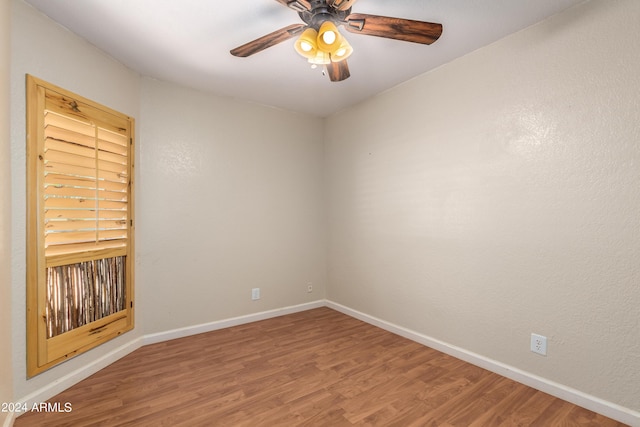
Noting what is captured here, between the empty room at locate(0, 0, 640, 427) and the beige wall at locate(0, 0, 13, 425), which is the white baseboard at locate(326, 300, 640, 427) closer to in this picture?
the empty room at locate(0, 0, 640, 427)

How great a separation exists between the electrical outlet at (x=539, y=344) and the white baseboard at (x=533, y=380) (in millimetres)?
181

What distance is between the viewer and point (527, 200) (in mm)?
2105

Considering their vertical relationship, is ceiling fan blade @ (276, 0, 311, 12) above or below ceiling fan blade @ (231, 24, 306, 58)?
above

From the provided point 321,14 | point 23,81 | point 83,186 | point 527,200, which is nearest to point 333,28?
point 321,14

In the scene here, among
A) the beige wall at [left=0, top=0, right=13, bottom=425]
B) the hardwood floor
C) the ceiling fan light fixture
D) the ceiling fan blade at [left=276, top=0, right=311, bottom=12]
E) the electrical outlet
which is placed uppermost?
Answer: the ceiling fan blade at [left=276, top=0, right=311, bottom=12]

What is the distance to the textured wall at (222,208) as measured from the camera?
9.27 ft

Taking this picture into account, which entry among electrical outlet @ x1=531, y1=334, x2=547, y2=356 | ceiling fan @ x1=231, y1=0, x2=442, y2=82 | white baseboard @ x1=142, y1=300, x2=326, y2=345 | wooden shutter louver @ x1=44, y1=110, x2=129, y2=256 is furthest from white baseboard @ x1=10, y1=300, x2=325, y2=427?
ceiling fan @ x1=231, y1=0, x2=442, y2=82

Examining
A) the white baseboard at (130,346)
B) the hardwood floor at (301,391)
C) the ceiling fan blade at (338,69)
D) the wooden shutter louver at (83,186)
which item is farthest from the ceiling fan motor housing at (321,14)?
the white baseboard at (130,346)

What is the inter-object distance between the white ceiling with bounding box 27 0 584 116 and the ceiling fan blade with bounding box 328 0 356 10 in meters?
0.37

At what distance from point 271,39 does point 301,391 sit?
7.43 ft

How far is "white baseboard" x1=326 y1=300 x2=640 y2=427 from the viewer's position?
5.68ft

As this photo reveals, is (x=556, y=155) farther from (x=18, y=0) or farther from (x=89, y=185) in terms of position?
(x=18, y=0)

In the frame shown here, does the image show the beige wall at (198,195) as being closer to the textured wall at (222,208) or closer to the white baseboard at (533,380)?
the textured wall at (222,208)

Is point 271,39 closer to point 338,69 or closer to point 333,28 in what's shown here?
point 333,28
